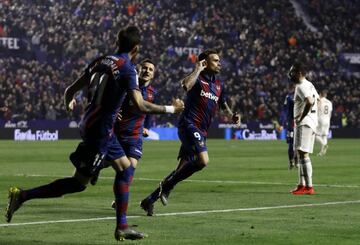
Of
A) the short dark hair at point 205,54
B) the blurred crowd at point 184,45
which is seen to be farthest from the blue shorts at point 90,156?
the blurred crowd at point 184,45

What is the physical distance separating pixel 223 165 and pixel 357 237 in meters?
17.8

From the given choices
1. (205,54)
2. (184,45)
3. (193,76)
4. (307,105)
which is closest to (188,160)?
(193,76)

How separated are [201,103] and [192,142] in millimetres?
685

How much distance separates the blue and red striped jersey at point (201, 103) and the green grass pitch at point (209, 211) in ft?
4.37

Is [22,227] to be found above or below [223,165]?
above

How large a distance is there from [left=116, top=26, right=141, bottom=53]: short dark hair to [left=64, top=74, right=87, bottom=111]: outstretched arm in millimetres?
626

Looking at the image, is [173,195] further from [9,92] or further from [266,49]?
[266,49]

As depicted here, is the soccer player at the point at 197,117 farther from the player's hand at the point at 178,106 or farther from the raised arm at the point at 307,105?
the player's hand at the point at 178,106

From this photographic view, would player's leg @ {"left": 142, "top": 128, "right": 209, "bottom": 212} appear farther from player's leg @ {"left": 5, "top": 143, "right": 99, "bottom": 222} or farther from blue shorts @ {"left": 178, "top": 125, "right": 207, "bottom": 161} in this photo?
player's leg @ {"left": 5, "top": 143, "right": 99, "bottom": 222}

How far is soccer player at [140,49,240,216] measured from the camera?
14.3 metres

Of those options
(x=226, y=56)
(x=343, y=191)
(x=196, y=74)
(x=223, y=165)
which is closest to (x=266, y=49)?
(x=226, y=56)

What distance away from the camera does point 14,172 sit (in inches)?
947

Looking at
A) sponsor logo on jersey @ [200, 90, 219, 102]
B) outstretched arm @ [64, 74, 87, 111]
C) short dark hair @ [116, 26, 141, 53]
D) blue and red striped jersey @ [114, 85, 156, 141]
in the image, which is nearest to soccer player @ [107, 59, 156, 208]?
blue and red striped jersey @ [114, 85, 156, 141]

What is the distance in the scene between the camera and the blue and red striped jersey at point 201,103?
1476 centimetres
